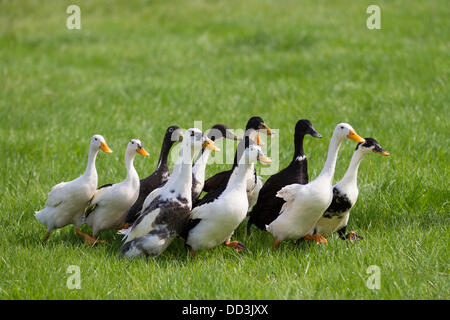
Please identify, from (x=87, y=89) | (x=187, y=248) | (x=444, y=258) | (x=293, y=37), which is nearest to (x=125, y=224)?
(x=187, y=248)

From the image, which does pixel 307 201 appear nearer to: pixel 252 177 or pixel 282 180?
pixel 282 180

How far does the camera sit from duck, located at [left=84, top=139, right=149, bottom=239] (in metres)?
5.17

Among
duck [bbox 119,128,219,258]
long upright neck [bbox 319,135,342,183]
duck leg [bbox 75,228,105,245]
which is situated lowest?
duck leg [bbox 75,228,105,245]

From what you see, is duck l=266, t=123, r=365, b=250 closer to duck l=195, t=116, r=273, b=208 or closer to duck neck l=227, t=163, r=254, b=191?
duck neck l=227, t=163, r=254, b=191

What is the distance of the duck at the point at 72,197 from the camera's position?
5156 mm

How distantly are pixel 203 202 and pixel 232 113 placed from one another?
450 centimetres

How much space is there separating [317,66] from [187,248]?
713cm

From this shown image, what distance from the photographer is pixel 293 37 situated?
12.8 m

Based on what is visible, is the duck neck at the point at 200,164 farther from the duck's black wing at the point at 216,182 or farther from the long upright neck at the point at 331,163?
the long upright neck at the point at 331,163

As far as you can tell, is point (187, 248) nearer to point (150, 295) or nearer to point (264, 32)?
point (150, 295)

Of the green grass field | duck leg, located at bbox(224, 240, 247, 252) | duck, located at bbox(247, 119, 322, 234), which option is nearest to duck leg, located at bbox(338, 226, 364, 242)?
the green grass field

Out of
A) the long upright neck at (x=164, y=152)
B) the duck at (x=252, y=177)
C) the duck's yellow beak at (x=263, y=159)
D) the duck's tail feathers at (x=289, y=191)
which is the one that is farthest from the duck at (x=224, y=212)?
the long upright neck at (x=164, y=152)

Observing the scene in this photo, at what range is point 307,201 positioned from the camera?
4.53 m
